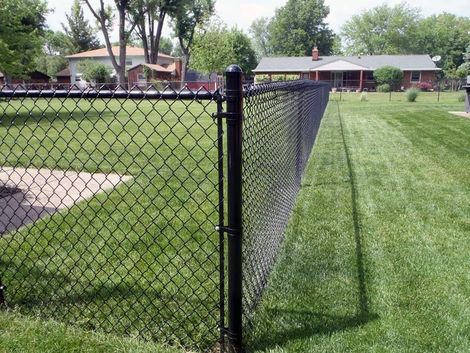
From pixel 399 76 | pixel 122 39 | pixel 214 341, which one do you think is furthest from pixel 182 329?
pixel 399 76

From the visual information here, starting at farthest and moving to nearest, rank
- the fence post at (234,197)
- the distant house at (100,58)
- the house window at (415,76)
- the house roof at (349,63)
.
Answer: the distant house at (100,58)
the house window at (415,76)
the house roof at (349,63)
the fence post at (234,197)

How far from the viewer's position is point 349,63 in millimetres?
48594

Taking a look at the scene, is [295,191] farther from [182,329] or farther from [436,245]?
[182,329]

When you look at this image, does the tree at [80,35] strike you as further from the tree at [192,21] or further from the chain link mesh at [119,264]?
the chain link mesh at [119,264]

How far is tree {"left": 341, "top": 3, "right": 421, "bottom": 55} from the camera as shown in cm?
7181

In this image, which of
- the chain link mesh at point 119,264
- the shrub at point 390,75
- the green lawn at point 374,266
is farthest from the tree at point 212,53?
the chain link mesh at point 119,264

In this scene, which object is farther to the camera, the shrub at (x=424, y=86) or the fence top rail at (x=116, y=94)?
the shrub at (x=424, y=86)

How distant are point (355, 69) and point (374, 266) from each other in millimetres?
48187

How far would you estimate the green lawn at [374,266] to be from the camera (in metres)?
2.65

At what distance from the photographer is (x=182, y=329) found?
2734 mm

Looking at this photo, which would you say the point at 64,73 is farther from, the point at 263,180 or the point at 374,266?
the point at 374,266

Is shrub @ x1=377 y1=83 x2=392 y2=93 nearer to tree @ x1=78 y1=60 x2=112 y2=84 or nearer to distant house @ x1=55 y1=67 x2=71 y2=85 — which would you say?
tree @ x1=78 y1=60 x2=112 y2=84

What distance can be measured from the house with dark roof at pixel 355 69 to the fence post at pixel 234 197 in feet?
155

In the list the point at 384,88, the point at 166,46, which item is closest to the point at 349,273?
the point at 384,88
